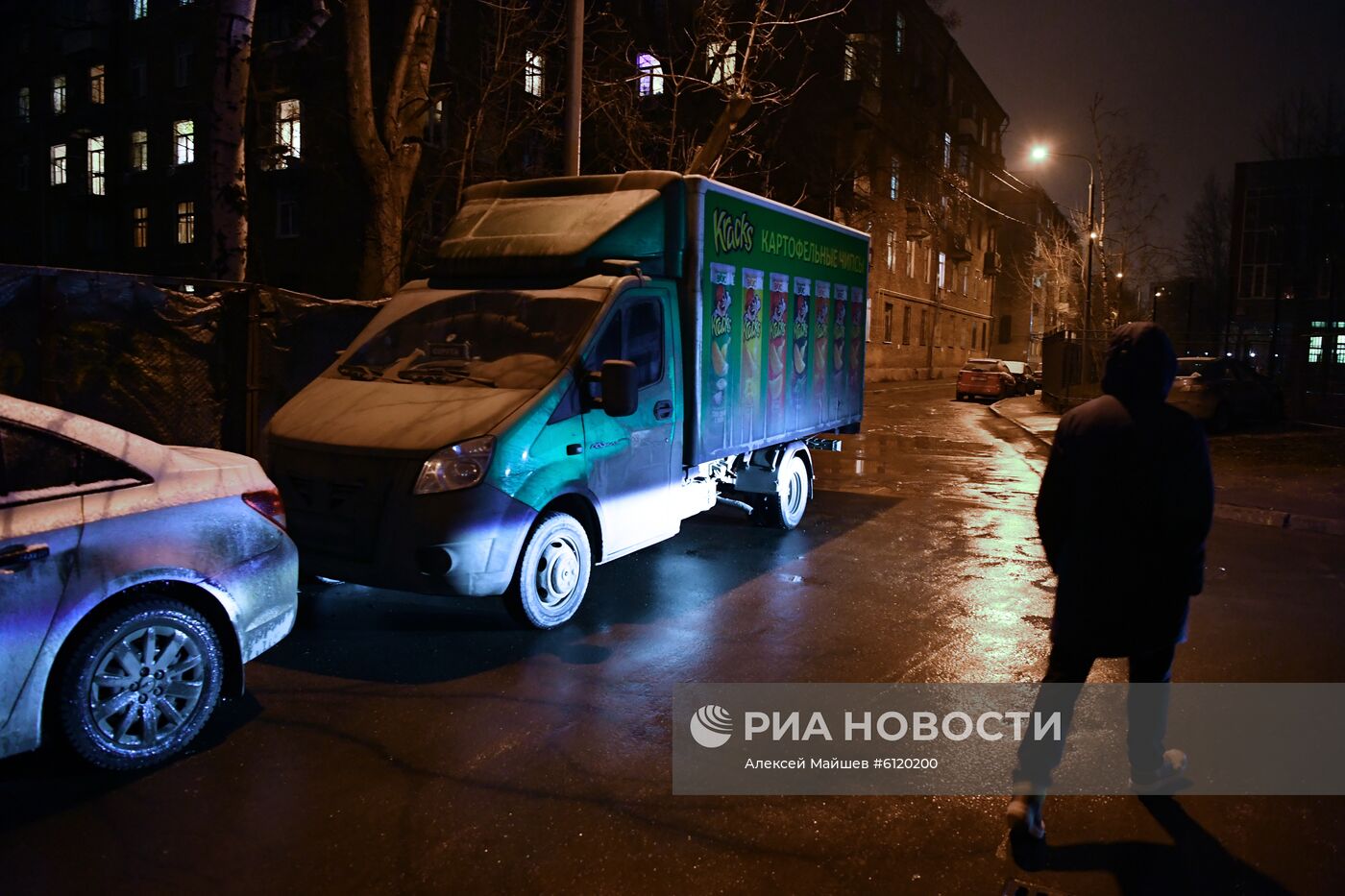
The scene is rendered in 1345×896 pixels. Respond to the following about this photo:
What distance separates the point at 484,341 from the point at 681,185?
207 centimetres

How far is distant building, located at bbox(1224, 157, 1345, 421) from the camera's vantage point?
1109 inches

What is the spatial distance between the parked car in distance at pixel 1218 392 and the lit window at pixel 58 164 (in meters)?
43.6

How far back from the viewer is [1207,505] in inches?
141

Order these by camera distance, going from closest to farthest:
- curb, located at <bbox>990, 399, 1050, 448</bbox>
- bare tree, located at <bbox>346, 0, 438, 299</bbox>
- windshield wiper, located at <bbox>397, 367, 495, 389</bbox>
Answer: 1. windshield wiper, located at <bbox>397, 367, 495, 389</bbox>
2. bare tree, located at <bbox>346, 0, 438, 299</bbox>
3. curb, located at <bbox>990, 399, 1050, 448</bbox>

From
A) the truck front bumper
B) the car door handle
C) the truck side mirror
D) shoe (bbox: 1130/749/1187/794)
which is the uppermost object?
the truck side mirror

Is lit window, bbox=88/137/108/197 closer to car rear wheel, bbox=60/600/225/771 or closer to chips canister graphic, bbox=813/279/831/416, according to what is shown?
chips canister graphic, bbox=813/279/831/416

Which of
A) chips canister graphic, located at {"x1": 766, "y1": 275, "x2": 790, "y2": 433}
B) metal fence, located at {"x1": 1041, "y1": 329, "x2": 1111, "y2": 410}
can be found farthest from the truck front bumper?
metal fence, located at {"x1": 1041, "y1": 329, "x2": 1111, "y2": 410}

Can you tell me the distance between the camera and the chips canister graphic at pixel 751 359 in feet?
28.2

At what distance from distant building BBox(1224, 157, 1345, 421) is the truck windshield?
25.4 metres

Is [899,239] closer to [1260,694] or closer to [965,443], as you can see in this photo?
[965,443]

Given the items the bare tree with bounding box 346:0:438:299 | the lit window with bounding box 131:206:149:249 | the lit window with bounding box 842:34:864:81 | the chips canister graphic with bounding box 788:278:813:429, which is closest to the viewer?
the chips canister graphic with bounding box 788:278:813:429

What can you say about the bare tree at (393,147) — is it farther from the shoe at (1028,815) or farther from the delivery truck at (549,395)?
the shoe at (1028,815)

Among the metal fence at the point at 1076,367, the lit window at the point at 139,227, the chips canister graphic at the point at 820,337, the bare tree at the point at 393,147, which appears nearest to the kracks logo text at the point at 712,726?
the chips canister graphic at the point at 820,337

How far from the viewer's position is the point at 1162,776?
408cm
